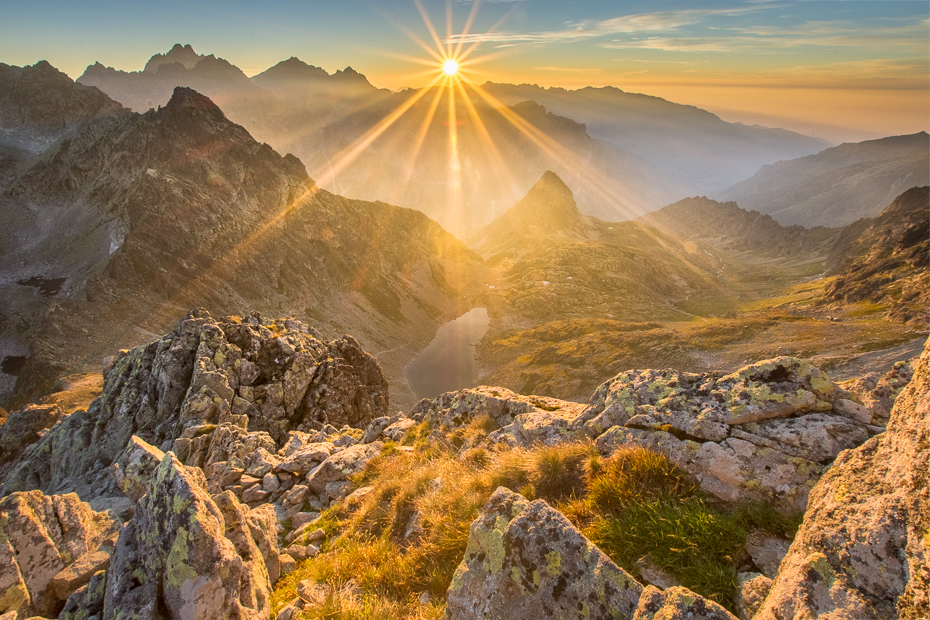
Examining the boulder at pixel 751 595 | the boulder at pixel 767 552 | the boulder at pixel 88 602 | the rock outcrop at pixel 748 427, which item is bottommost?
the boulder at pixel 88 602

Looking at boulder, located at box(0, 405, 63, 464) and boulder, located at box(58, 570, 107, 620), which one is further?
boulder, located at box(0, 405, 63, 464)

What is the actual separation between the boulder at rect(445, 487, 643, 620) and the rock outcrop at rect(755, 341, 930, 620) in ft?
5.43

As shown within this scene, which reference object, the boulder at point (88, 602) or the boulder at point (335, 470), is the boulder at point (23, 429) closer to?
the boulder at point (335, 470)

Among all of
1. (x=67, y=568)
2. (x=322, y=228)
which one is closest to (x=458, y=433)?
(x=67, y=568)

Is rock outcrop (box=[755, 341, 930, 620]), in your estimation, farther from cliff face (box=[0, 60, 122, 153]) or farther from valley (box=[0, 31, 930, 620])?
cliff face (box=[0, 60, 122, 153])

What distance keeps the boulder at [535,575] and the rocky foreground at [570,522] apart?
0.8 inches

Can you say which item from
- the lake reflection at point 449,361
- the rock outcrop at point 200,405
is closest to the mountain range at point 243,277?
the lake reflection at point 449,361

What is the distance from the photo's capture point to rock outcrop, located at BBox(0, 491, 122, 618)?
8078 mm

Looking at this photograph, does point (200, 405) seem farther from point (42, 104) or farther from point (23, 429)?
point (42, 104)

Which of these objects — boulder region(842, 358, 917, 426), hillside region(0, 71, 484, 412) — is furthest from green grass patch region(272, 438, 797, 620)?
hillside region(0, 71, 484, 412)

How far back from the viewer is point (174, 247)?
8700cm

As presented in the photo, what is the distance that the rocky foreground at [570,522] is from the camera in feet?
13.0

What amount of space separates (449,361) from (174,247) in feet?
228

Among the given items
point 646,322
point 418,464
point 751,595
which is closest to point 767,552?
point 751,595
